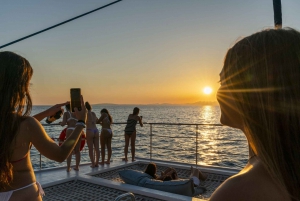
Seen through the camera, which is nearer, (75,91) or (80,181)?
(75,91)

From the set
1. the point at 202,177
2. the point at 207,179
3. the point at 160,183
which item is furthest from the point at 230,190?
the point at 207,179

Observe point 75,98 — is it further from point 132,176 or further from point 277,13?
point 132,176

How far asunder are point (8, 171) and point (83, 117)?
0.60 meters

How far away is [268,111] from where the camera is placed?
0.61 m

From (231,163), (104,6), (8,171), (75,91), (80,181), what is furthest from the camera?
(231,163)

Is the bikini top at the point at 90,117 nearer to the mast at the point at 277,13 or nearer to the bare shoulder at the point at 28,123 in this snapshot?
the bare shoulder at the point at 28,123

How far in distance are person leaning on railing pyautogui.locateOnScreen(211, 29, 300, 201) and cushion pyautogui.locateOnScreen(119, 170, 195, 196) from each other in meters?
3.76

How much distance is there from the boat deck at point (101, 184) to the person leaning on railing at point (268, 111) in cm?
358

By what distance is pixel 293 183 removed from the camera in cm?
59

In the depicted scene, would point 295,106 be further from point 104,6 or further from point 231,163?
point 231,163

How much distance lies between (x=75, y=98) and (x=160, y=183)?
2.76m

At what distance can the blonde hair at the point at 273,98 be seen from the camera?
1.95 feet

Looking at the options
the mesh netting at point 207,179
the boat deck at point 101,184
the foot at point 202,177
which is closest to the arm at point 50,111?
the boat deck at point 101,184

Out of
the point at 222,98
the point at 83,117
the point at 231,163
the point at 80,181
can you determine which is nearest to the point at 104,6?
the point at 83,117
